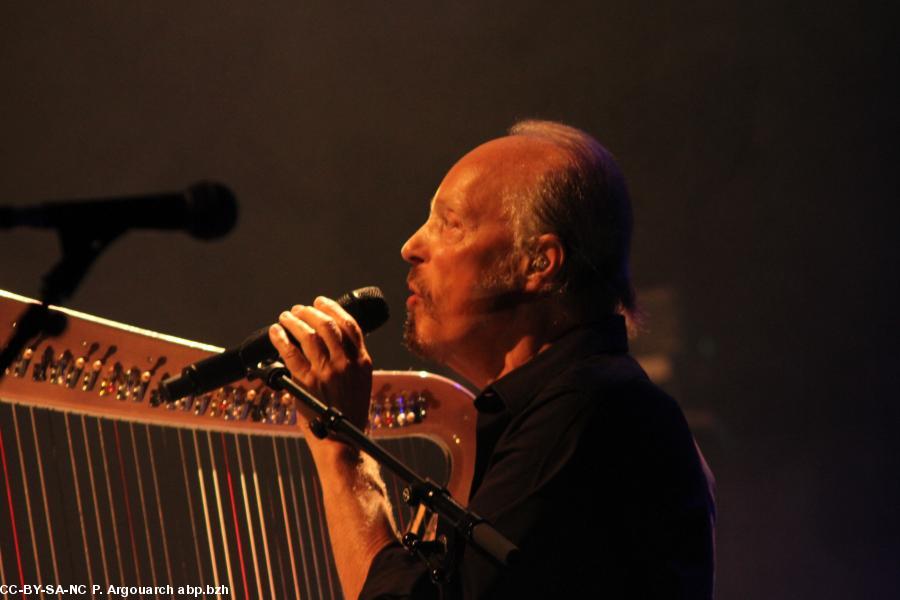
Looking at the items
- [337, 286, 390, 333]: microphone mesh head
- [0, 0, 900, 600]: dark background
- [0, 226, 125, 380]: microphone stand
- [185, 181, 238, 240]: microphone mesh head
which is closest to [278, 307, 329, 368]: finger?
[337, 286, 390, 333]: microphone mesh head

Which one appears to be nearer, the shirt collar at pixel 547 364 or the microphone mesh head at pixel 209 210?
the microphone mesh head at pixel 209 210

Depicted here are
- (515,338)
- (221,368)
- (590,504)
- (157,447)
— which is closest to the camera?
(590,504)

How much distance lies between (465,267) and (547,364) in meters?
0.22

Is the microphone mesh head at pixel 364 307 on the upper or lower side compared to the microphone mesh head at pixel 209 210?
lower

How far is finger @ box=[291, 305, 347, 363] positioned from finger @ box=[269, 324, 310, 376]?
37 millimetres

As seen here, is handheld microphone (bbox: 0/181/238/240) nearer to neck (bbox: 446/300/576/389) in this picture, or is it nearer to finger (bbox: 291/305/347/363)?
finger (bbox: 291/305/347/363)

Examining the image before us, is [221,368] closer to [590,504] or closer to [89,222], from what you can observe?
[89,222]

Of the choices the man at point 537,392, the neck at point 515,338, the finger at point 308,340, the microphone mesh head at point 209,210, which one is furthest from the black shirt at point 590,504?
the microphone mesh head at point 209,210

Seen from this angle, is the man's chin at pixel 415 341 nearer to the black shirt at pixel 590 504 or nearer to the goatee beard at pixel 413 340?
the goatee beard at pixel 413 340

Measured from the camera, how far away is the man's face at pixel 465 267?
172 cm

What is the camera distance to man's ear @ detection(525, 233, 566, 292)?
67.9 inches

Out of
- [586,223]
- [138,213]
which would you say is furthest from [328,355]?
[586,223]

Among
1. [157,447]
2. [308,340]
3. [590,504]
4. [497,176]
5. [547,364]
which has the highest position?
[497,176]

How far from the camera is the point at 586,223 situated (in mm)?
1762
